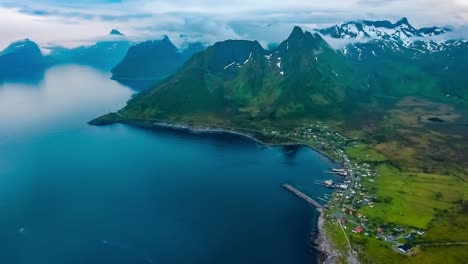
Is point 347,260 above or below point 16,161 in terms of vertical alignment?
below

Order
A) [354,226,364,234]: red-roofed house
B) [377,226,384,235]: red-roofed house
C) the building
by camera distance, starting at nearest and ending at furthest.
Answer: the building < [377,226,384,235]: red-roofed house < [354,226,364,234]: red-roofed house

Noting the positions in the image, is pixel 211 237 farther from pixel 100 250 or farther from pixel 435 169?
pixel 435 169

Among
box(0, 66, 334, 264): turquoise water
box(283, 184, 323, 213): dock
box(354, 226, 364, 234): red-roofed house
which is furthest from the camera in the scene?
box(283, 184, 323, 213): dock

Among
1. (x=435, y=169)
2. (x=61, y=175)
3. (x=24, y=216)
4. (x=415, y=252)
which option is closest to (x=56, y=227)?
(x=24, y=216)

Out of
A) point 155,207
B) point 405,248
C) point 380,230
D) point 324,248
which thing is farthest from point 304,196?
point 155,207

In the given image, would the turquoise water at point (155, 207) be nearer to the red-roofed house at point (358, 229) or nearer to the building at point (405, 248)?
the red-roofed house at point (358, 229)

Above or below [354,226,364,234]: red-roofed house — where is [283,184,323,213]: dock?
above

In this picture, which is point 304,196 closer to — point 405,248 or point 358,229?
point 358,229

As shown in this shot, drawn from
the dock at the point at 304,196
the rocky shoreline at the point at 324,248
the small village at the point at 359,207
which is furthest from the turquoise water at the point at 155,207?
the small village at the point at 359,207

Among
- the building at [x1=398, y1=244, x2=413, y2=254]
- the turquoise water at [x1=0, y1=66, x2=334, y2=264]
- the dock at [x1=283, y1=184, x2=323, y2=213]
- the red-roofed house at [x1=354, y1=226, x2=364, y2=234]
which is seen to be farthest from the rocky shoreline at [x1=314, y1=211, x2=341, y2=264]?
the building at [x1=398, y1=244, x2=413, y2=254]

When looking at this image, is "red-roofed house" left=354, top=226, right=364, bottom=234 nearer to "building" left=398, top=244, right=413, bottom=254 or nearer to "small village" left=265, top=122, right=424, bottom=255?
"small village" left=265, top=122, right=424, bottom=255
